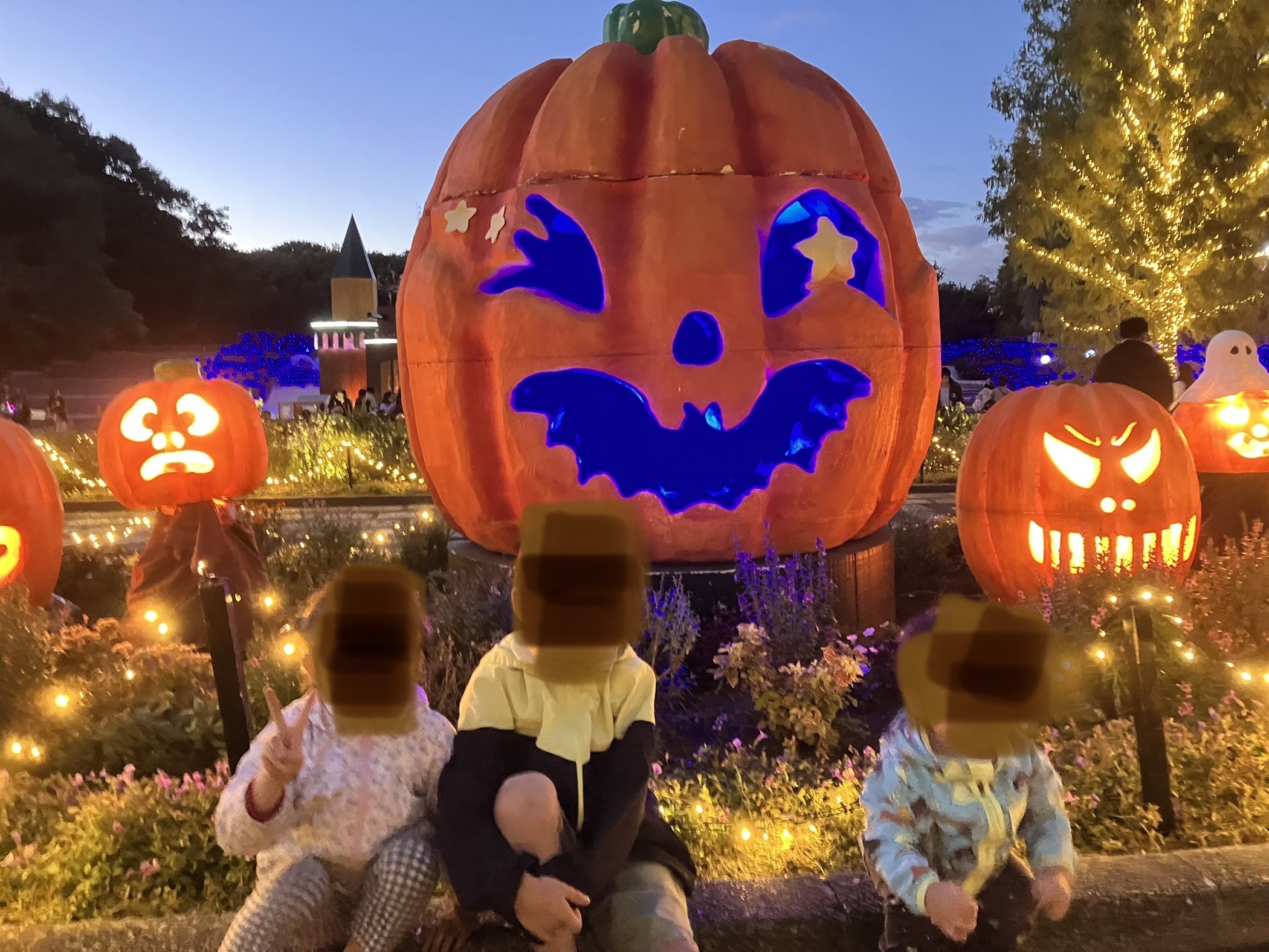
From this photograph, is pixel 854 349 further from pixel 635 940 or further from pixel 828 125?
pixel 635 940

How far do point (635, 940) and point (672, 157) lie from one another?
315 cm

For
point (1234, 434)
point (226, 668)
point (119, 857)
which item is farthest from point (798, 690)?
point (1234, 434)

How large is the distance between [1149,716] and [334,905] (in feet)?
6.99

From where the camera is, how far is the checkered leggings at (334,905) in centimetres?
184

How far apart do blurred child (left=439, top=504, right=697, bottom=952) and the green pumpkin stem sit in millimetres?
3557

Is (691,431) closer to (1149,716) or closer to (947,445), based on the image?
(1149,716)

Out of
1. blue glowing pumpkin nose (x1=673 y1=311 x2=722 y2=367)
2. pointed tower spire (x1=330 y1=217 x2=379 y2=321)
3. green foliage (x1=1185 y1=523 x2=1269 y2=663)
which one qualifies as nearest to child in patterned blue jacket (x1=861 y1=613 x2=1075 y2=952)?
green foliage (x1=1185 y1=523 x2=1269 y2=663)

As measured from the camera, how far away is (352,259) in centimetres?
3931

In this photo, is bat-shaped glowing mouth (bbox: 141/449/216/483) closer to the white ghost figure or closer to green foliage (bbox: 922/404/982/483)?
the white ghost figure

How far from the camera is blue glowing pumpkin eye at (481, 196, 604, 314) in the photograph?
405 cm

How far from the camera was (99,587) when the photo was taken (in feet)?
19.0

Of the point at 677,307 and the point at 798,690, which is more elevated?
the point at 677,307

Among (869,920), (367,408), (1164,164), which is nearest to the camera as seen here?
(869,920)

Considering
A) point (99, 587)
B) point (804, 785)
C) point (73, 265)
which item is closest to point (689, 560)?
point (804, 785)
